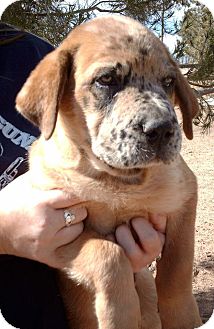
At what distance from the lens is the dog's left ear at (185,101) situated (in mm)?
2826

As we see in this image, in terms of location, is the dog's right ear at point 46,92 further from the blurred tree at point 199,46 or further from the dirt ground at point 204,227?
the dirt ground at point 204,227

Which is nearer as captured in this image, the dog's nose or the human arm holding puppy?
the dog's nose

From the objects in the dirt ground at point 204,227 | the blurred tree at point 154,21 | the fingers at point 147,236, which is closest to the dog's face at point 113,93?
the fingers at point 147,236

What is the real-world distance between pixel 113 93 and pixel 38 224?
2.19 feet

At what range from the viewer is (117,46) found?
2.51 meters

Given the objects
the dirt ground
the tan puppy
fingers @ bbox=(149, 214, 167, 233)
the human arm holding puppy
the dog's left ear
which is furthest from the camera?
the dirt ground

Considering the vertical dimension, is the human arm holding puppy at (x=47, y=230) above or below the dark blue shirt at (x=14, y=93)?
below

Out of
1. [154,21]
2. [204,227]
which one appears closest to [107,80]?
[154,21]

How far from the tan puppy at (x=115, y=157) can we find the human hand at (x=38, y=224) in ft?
0.20

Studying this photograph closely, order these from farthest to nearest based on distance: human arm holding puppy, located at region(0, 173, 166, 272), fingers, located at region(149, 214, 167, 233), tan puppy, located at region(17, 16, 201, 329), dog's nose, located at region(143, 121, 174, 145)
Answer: fingers, located at region(149, 214, 167, 233) → human arm holding puppy, located at region(0, 173, 166, 272) → tan puppy, located at region(17, 16, 201, 329) → dog's nose, located at region(143, 121, 174, 145)

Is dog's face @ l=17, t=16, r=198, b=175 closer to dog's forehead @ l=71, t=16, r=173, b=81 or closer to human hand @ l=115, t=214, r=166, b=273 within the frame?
dog's forehead @ l=71, t=16, r=173, b=81

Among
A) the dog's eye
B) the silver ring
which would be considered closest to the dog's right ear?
the dog's eye

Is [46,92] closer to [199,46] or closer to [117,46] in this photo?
[117,46]

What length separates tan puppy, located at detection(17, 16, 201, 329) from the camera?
2.41m
